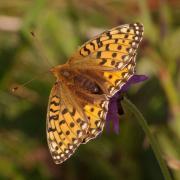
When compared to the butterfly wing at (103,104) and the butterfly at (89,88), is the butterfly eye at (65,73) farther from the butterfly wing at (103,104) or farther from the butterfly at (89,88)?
the butterfly wing at (103,104)

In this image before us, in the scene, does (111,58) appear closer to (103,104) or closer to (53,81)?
(103,104)

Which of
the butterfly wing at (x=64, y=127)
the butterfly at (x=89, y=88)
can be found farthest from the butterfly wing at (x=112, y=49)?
the butterfly wing at (x=64, y=127)

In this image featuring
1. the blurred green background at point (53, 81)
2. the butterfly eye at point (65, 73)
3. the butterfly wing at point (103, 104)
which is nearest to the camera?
the butterfly wing at point (103, 104)

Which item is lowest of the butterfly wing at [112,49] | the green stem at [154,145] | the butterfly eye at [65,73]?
the green stem at [154,145]

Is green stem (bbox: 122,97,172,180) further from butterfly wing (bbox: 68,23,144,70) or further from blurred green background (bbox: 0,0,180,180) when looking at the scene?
blurred green background (bbox: 0,0,180,180)

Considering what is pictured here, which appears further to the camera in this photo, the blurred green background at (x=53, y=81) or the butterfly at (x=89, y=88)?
the blurred green background at (x=53, y=81)

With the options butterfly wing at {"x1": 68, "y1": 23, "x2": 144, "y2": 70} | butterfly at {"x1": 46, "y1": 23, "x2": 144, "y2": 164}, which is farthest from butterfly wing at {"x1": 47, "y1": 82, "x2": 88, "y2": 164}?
butterfly wing at {"x1": 68, "y1": 23, "x2": 144, "y2": 70}

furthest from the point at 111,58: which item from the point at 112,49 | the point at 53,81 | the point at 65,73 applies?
the point at 53,81
